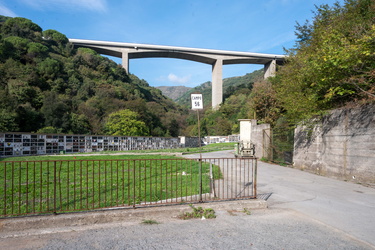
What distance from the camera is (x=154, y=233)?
4.19 m

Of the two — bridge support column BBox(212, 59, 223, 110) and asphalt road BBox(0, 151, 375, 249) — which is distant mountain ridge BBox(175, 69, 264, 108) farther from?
asphalt road BBox(0, 151, 375, 249)

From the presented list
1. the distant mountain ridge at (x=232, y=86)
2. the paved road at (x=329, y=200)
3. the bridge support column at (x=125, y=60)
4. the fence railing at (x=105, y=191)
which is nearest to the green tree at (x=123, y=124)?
the distant mountain ridge at (x=232, y=86)

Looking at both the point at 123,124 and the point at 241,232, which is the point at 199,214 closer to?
the point at 241,232

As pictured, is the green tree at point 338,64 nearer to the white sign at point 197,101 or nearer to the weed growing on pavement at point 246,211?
the white sign at point 197,101

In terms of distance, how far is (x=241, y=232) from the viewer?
14.0ft

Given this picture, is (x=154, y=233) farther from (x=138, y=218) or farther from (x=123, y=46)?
(x=123, y=46)

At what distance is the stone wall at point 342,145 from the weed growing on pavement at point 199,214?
6.08 meters

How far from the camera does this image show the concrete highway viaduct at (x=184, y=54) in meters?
68.3

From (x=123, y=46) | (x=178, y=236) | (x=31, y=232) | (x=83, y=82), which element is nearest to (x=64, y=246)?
(x=31, y=232)

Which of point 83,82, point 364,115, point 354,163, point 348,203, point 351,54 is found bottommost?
point 348,203

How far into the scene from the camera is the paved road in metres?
4.69

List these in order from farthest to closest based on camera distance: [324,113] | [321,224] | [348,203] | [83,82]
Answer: [83,82], [324,113], [348,203], [321,224]

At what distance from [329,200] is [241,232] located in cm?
351

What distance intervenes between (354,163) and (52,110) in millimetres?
41634
